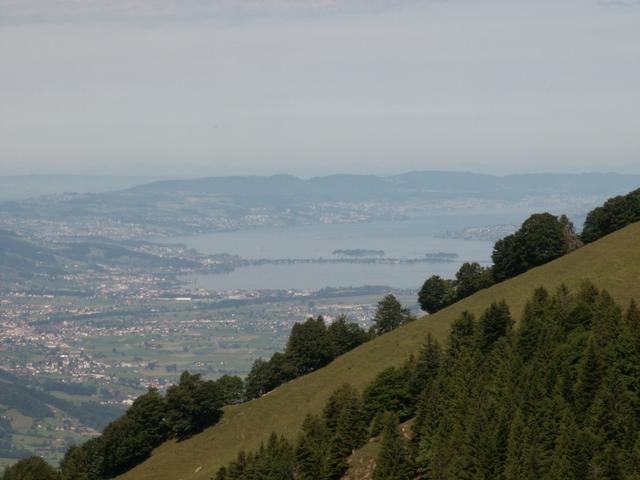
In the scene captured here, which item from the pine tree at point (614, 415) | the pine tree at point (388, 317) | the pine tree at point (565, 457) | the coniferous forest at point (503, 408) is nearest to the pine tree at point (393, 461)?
the coniferous forest at point (503, 408)

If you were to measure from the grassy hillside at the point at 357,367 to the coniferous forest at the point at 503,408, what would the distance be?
9.66 meters

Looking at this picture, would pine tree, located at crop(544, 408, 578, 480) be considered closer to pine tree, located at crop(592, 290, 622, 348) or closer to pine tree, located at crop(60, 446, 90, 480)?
pine tree, located at crop(592, 290, 622, 348)

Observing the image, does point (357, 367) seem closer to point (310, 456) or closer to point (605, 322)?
point (310, 456)

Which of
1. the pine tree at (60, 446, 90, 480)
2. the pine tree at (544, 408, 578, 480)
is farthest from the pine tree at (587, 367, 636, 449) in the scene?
the pine tree at (60, 446, 90, 480)

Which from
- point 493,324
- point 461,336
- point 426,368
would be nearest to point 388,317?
point 461,336

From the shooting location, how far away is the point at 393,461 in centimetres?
5788

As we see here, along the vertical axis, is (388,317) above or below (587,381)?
below

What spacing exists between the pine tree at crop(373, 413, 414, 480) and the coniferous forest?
61 millimetres

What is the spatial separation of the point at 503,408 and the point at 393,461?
24.3 feet

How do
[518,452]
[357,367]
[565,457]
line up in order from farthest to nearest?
[357,367] → [518,452] → [565,457]

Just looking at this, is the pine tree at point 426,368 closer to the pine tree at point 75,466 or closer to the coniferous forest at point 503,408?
the coniferous forest at point 503,408

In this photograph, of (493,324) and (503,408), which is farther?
(493,324)

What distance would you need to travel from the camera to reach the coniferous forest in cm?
5091

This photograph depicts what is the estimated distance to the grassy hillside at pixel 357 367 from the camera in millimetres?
84938
